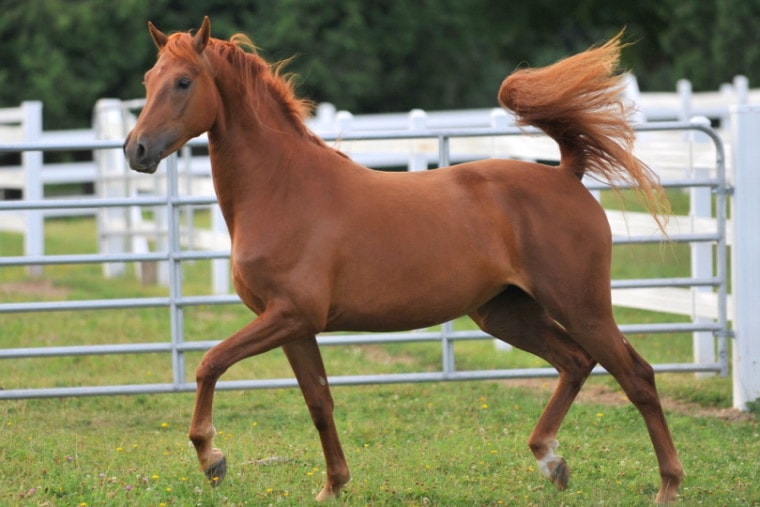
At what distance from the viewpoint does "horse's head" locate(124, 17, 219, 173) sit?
5.15m

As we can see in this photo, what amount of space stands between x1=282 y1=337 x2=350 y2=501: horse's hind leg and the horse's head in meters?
1.06

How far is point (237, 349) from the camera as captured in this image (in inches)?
207

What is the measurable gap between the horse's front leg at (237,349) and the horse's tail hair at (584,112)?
5.23ft

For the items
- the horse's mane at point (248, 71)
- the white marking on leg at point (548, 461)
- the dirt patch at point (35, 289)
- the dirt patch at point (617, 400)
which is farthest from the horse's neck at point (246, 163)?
the dirt patch at point (35, 289)

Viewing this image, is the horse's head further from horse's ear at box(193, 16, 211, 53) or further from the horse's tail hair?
the horse's tail hair

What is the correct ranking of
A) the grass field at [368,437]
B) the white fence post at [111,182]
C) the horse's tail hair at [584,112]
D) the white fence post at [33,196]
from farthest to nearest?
the white fence post at [111,182], the white fence post at [33,196], the horse's tail hair at [584,112], the grass field at [368,437]

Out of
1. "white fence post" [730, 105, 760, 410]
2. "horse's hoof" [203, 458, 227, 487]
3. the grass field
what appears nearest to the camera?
"horse's hoof" [203, 458, 227, 487]

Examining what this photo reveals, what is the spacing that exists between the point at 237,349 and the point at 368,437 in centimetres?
194

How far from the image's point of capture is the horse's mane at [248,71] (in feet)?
17.5

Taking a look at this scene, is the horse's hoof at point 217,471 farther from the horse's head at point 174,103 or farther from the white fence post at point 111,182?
the white fence post at point 111,182

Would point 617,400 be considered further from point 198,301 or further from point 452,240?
point 452,240

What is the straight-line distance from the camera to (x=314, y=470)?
20.4 feet

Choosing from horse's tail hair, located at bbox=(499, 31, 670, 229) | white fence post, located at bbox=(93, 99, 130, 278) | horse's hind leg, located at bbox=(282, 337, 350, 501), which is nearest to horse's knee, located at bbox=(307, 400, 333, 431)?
horse's hind leg, located at bbox=(282, 337, 350, 501)

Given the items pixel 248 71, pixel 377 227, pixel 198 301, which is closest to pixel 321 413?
pixel 377 227
